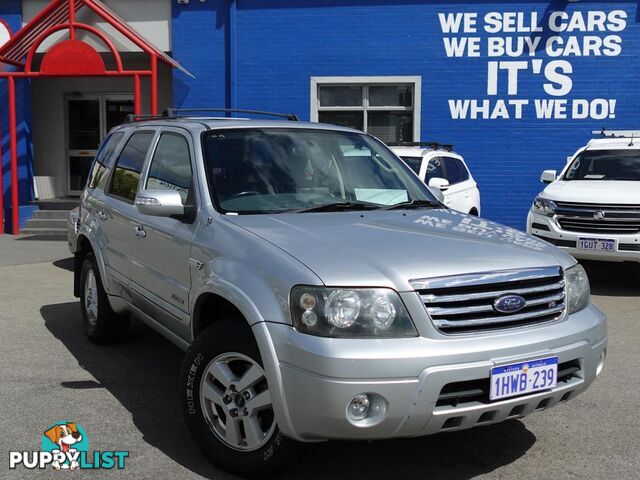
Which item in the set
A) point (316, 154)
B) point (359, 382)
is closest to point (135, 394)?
point (316, 154)

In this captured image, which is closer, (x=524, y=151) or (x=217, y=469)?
(x=217, y=469)

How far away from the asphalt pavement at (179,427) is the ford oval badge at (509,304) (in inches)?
35.1

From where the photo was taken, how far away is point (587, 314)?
3416mm

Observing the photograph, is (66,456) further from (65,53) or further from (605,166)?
(65,53)

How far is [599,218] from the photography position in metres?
7.89

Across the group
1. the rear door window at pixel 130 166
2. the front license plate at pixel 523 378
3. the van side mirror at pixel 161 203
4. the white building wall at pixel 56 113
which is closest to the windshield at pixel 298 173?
the van side mirror at pixel 161 203

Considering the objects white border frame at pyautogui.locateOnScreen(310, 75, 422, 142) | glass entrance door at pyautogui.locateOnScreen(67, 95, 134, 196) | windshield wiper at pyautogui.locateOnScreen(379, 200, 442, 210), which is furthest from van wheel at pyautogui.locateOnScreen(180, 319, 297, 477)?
glass entrance door at pyautogui.locateOnScreen(67, 95, 134, 196)

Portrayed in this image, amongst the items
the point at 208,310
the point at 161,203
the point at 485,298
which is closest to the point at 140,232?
the point at 161,203

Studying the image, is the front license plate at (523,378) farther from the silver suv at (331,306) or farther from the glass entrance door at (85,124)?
the glass entrance door at (85,124)

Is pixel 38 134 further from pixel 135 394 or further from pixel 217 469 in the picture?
pixel 217 469

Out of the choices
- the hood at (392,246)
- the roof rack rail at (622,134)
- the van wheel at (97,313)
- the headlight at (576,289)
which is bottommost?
the van wheel at (97,313)

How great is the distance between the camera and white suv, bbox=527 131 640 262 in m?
7.77

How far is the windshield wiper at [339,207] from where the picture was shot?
3874 mm

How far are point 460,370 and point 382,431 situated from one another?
1.35ft
